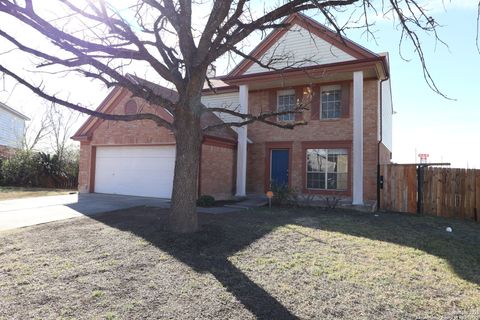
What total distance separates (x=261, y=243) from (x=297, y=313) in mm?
3106

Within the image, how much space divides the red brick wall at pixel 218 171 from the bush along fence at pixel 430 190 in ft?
21.4

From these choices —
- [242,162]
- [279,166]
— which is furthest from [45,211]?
[279,166]

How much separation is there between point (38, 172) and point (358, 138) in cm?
2033

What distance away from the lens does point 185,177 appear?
767 centimetres

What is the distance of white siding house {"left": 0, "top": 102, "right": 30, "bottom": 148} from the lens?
116 ft

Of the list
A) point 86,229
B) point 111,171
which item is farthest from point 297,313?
point 111,171

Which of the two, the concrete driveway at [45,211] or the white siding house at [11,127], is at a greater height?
the white siding house at [11,127]

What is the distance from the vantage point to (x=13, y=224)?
9203 mm

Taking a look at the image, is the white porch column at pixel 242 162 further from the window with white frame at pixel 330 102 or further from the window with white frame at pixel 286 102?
the window with white frame at pixel 330 102

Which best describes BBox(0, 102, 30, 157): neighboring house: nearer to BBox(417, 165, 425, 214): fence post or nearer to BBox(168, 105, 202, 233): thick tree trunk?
BBox(168, 105, 202, 233): thick tree trunk

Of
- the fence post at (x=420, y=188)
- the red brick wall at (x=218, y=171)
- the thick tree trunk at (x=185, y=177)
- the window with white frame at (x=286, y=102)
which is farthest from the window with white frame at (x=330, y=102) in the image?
the thick tree trunk at (x=185, y=177)

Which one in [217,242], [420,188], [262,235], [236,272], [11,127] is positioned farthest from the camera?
[11,127]

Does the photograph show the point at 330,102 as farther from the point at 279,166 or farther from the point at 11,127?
the point at 11,127

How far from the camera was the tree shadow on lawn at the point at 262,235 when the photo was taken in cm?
493
